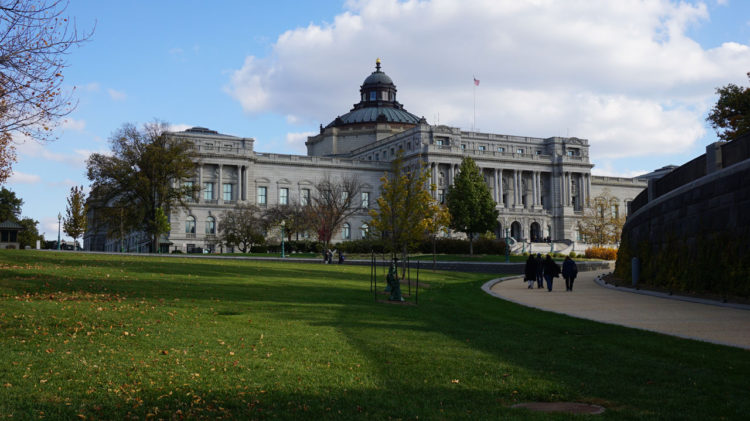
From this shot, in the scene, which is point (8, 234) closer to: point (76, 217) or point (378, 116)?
point (76, 217)

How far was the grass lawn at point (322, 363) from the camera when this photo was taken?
8.39 metres

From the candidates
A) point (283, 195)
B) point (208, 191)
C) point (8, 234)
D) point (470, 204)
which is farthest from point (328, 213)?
point (8, 234)

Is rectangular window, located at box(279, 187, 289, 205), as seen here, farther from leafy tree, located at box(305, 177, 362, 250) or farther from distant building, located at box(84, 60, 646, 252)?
leafy tree, located at box(305, 177, 362, 250)

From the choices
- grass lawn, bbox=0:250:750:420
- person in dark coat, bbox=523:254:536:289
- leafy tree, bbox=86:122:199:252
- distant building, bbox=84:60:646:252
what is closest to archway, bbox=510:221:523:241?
distant building, bbox=84:60:646:252

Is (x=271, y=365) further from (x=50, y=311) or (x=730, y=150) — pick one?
(x=730, y=150)

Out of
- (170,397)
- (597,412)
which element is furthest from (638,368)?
(170,397)

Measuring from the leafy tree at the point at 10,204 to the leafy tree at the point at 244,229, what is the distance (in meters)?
45.6

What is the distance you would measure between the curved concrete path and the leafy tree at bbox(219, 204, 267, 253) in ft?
186

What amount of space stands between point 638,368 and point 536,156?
118 m

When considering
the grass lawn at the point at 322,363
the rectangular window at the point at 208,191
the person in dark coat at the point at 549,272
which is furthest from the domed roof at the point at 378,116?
the grass lawn at the point at 322,363

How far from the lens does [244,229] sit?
8369 cm

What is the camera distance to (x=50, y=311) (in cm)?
1497

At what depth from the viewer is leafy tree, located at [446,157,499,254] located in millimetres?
79562

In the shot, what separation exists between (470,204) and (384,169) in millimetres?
40326
